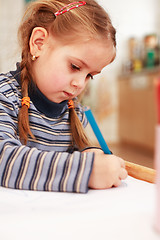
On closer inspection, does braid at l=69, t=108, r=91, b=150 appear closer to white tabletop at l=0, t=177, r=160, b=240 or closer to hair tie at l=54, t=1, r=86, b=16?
hair tie at l=54, t=1, r=86, b=16

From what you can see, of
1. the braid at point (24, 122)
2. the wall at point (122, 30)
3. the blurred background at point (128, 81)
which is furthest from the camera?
the wall at point (122, 30)

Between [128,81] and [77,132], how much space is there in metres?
3.17

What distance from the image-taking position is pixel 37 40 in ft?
2.61

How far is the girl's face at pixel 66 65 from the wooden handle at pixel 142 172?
9.8 inches

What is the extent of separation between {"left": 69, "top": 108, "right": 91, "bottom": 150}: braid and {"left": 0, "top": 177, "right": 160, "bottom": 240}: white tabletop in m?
0.38

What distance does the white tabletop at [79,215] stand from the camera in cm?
30

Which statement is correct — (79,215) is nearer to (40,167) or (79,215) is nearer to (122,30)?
(40,167)

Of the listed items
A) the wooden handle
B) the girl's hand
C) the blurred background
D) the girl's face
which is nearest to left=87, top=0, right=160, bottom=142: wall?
the blurred background

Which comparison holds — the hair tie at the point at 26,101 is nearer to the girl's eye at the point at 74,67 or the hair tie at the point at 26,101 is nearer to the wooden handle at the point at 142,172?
the girl's eye at the point at 74,67

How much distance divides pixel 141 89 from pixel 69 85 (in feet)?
9.76

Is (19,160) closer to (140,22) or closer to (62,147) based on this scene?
(62,147)

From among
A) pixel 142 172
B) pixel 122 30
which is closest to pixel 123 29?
pixel 122 30

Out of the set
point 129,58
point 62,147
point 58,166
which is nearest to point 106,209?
point 58,166

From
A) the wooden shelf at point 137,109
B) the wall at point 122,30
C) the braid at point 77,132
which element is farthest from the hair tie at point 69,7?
the wall at point 122,30
